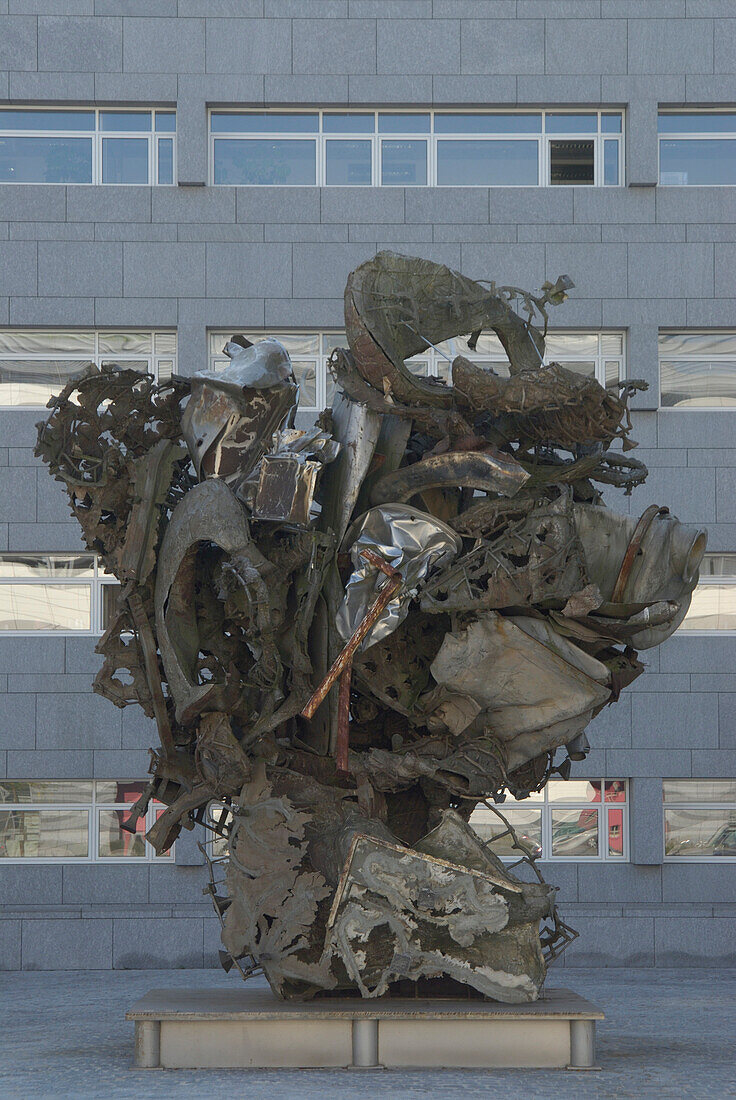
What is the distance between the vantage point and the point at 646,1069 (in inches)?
390

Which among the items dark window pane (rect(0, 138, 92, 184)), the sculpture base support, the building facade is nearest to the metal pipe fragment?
the sculpture base support

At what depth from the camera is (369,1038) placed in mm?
9797

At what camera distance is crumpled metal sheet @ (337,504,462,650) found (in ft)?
33.5

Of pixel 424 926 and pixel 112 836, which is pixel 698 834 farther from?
pixel 424 926

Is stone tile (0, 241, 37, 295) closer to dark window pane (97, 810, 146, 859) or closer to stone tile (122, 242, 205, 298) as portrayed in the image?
stone tile (122, 242, 205, 298)

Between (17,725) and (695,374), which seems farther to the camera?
(695,374)

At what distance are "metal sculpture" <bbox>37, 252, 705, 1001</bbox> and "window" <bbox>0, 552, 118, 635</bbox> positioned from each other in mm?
7789

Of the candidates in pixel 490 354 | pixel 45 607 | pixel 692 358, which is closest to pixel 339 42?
pixel 490 354

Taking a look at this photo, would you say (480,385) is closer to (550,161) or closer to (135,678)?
(135,678)

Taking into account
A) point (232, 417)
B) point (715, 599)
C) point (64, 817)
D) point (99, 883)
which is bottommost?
point (99, 883)

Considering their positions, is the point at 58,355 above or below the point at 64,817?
above

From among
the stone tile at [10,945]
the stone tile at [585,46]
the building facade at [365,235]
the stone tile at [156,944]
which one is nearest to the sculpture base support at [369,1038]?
the stone tile at [156,944]

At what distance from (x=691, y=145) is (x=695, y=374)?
125 inches

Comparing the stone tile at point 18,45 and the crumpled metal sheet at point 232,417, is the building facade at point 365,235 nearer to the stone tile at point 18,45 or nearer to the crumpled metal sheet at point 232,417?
the stone tile at point 18,45
